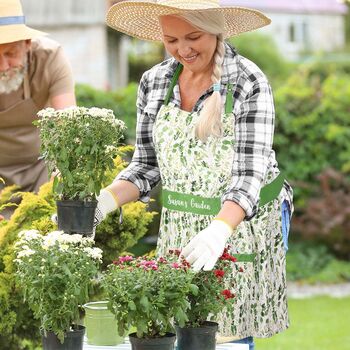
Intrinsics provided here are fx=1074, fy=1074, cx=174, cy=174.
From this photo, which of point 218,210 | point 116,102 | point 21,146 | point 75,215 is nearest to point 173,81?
point 218,210

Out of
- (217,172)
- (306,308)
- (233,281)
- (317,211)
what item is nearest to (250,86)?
(217,172)

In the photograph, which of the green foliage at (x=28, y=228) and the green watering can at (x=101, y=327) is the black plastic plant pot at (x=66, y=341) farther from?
the green foliage at (x=28, y=228)

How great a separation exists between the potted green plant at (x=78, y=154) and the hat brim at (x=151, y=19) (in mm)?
452

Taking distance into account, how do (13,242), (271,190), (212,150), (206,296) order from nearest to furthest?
(206,296) < (212,150) < (271,190) < (13,242)

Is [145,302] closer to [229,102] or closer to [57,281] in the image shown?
[57,281]

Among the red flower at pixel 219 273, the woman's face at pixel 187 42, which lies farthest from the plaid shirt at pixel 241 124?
Answer: the red flower at pixel 219 273

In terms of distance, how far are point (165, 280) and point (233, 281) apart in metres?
0.69

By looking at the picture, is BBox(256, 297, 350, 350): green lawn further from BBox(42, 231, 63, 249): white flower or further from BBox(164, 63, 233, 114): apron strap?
BBox(42, 231, 63, 249): white flower

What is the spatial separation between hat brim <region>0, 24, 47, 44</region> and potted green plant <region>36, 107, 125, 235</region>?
1.00m

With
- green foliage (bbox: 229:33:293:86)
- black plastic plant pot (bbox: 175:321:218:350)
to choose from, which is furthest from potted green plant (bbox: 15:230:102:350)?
green foliage (bbox: 229:33:293:86)

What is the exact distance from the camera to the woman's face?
361cm

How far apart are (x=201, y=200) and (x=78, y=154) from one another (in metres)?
0.51

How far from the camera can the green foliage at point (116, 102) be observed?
952 cm

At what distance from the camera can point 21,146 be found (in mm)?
4969
